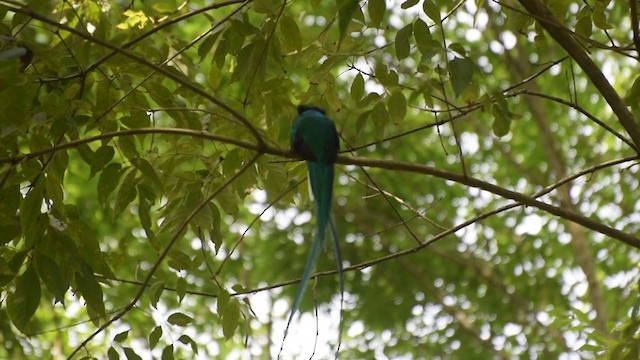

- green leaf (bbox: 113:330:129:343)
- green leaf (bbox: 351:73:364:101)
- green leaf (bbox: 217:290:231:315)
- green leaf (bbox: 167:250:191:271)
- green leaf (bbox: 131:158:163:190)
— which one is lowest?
green leaf (bbox: 113:330:129:343)

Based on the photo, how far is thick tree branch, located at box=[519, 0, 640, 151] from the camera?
7.45ft

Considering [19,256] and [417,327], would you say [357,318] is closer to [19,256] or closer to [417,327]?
[417,327]

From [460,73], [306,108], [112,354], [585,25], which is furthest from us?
[306,108]

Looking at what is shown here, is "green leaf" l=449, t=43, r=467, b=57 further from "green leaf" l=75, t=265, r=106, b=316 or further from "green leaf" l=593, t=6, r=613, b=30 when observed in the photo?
"green leaf" l=75, t=265, r=106, b=316

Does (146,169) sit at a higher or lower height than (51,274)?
higher

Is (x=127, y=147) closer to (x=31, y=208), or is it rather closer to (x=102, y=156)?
(x=102, y=156)

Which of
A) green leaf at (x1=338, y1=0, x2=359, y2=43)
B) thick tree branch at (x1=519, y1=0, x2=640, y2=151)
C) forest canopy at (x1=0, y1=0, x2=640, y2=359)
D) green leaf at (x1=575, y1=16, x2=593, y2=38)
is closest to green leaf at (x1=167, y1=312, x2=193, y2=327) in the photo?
forest canopy at (x1=0, y1=0, x2=640, y2=359)

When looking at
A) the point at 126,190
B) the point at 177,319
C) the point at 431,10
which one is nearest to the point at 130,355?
the point at 177,319

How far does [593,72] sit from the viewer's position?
2305mm

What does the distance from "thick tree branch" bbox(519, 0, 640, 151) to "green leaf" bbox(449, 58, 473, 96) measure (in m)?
0.27

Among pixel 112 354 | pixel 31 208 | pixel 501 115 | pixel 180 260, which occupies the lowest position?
pixel 112 354

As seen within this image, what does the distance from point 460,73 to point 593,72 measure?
1.50 ft

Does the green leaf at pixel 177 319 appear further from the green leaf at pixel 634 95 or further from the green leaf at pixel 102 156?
the green leaf at pixel 634 95

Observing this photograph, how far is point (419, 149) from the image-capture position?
7.00 m
